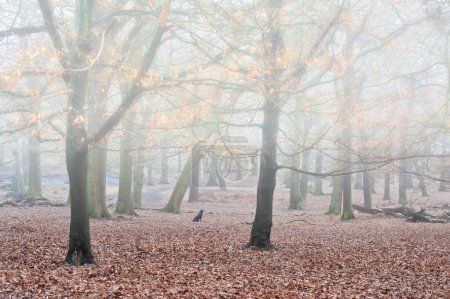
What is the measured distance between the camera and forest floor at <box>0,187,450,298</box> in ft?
28.1

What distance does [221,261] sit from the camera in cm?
1148

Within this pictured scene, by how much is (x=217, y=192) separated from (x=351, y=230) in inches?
768

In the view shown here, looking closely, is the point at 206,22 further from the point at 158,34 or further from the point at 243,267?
the point at 243,267

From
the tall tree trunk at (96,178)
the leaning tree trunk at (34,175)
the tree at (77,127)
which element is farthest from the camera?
the leaning tree trunk at (34,175)

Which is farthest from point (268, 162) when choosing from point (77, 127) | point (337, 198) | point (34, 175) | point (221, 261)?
point (34, 175)

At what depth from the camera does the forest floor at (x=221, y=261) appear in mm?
8555

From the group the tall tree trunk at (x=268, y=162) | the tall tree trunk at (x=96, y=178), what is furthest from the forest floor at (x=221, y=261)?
the tall tree trunk at (x=96, y=178)

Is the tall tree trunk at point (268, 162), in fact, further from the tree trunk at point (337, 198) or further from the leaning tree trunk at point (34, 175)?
the leaning tree trunk at point (34, 175)

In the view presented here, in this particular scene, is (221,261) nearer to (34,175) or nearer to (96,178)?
(96,178)

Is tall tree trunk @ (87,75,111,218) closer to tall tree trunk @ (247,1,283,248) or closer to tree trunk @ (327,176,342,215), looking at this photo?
tall tree trunk @ (247,1,283,248)

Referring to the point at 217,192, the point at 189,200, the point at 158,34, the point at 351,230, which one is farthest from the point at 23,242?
the point at 217,192

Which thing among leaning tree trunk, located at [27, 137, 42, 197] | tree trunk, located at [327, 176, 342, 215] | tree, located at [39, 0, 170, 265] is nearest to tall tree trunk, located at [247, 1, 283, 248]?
tree, located at [39, 0, 170, 265]

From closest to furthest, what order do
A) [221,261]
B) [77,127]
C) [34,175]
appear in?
[77,127], [221,261], [34,175]

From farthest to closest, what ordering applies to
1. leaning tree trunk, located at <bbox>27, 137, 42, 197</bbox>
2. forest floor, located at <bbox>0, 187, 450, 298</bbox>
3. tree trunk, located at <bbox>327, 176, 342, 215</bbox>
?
leaning tree trunk, located at <bbox>27, 137, 42, 197</bbox> < tree trunk, located at <bbox>327, 176, 342, 215</bbox> < forest floor, located at <bbox>0, 187, 450, 298</bbox>
